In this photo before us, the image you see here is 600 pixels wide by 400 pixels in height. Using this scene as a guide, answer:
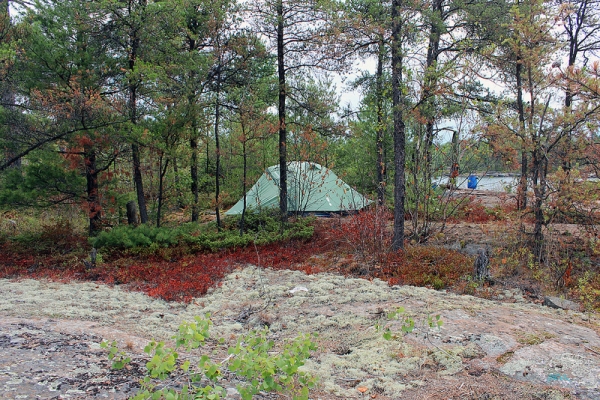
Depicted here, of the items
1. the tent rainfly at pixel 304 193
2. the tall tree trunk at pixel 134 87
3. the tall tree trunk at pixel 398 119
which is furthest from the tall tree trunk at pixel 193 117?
the tall tree trunk at pixel 398 119

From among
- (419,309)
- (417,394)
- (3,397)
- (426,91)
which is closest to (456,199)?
(426,91)

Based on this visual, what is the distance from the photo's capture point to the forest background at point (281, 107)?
7.56 meters

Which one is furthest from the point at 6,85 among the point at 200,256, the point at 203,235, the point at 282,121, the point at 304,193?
the point at 304,193

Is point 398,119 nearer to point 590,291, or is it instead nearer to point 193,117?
point 590,291

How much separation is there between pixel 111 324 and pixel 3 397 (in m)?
2.38

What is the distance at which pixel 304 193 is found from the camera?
41.0ft

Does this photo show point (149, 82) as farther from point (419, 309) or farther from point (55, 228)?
point (419, 309)

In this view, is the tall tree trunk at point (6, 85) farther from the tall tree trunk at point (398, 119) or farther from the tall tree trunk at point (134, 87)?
the tall tree trunk at point (398, 119)

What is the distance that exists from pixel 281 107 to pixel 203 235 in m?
4.06

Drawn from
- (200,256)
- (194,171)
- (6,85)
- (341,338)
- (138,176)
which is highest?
(6,85)

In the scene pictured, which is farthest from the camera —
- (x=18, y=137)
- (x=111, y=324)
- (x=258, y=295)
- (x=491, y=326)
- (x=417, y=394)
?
(x=18, y=137)

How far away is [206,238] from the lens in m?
10.4

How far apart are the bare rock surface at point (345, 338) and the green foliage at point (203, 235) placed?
8.44 ft

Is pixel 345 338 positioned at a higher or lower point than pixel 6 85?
lower
